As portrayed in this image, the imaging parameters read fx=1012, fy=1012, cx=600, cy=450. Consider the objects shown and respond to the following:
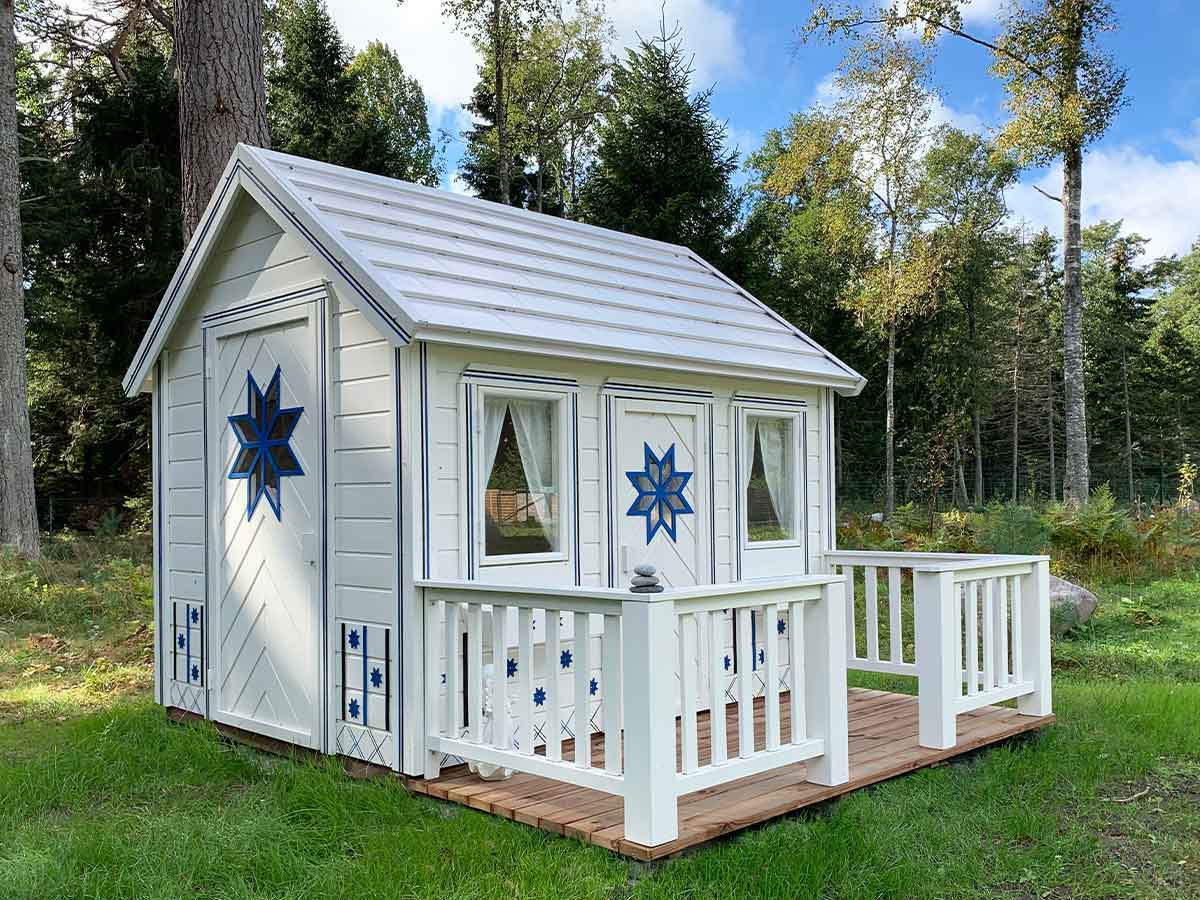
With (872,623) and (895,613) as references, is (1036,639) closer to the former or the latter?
(895,613)

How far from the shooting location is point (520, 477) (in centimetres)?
568

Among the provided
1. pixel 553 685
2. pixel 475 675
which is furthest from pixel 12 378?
pixel 553 685

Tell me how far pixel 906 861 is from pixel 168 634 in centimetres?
503

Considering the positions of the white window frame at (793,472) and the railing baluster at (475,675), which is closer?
the railing baluster at (475,675)

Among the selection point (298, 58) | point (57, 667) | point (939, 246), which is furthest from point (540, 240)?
point (939, 246)

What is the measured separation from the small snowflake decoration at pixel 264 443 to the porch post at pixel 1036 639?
4646 mm

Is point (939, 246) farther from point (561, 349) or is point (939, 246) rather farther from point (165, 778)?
point (165, 778)

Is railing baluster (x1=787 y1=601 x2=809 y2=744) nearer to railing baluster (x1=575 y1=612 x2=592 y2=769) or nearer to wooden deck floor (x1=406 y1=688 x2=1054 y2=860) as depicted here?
wooden deck floor (x1=406 y1=688 x2=1054 y2=860)

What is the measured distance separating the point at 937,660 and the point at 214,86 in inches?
299

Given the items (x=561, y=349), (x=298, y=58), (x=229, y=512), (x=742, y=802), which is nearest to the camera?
(x=742, y=802)

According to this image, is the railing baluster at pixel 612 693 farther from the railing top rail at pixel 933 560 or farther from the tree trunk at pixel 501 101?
the tree trunk at pixel 501 101

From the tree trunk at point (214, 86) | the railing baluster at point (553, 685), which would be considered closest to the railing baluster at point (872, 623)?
the railing baluster at point (553, 685)

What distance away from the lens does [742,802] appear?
4770 millimetres

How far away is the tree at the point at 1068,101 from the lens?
1596 centimetres
